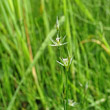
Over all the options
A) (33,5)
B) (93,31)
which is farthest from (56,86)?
(33,5)

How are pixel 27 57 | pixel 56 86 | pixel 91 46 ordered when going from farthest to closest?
pixel 91 46 → pixel 27 57 → pixel 56 86

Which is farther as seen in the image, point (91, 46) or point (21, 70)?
point (91, 46)

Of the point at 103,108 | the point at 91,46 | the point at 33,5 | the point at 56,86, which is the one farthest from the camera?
the point at 33,5

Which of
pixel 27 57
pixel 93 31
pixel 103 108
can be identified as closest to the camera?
pixel 103 108

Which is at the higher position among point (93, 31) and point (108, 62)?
point (93, 31)

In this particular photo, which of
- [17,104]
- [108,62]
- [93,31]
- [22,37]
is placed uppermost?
[22,37]

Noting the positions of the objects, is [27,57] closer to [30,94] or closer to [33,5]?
[30,94]

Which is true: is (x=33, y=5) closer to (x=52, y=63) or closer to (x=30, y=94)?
(x=52, y=63)

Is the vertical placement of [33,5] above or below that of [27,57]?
above

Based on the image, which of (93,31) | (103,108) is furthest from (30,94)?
(93,31)
